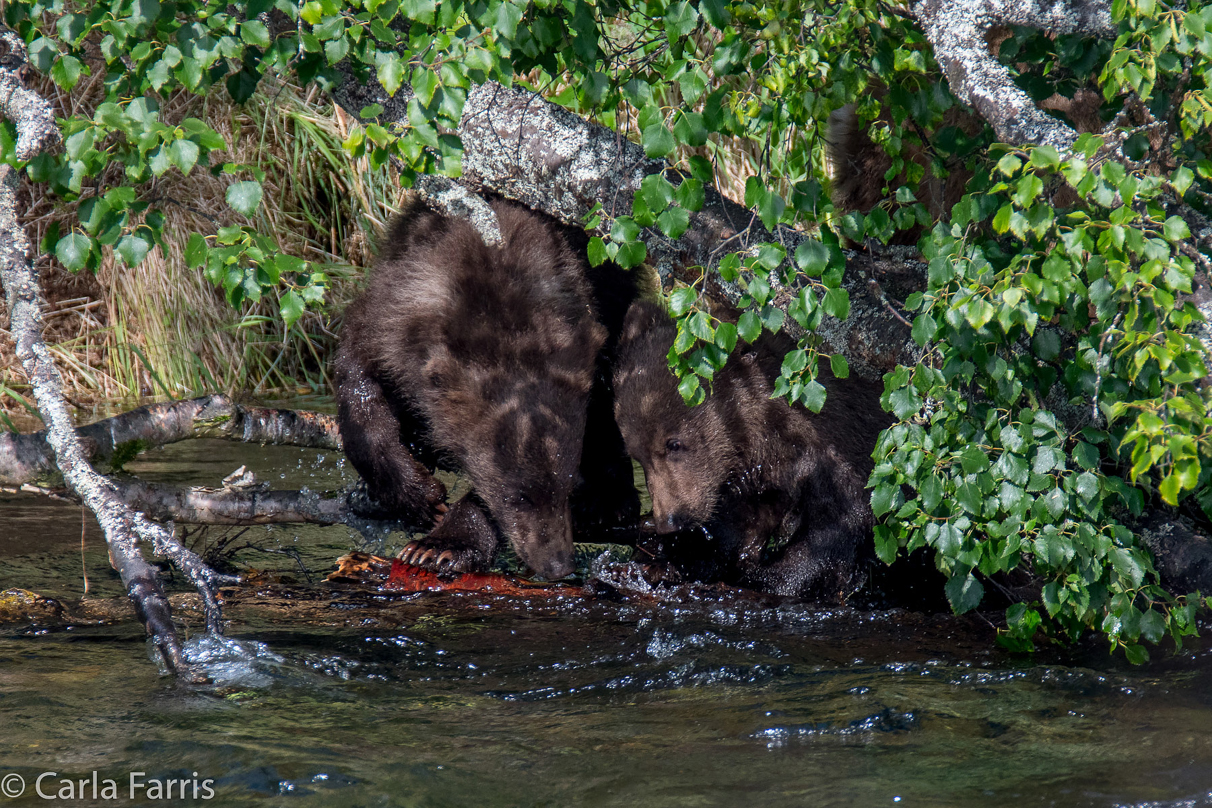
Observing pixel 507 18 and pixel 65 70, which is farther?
pixel 65 70

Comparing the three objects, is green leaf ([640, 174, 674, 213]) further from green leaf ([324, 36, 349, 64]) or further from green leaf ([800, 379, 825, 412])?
green leaf ([324, 36, 349, 64])

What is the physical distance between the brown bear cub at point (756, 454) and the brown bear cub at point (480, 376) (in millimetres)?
255

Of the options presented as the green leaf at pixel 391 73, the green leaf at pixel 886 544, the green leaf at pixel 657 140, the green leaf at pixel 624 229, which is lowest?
the green leaf at pixel 886 544

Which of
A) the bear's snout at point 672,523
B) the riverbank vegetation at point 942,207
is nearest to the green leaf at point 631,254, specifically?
the riverbank vegetation at point 942,207

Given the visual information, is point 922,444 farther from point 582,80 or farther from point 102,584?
point 102,584

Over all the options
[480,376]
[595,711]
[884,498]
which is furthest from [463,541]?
[884,498]

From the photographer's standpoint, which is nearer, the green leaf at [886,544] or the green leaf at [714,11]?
the green leaf at [714,11]

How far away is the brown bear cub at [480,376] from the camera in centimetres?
459

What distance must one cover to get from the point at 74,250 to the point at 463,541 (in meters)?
2.39

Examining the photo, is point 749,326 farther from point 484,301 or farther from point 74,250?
point 484,301

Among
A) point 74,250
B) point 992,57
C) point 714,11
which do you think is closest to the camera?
point 714,11

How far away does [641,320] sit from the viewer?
16.1 feet

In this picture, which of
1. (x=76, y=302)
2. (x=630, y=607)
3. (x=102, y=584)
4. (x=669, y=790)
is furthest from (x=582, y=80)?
(x=76, y=302)

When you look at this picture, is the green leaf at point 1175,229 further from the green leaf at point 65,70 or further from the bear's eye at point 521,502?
the bear's eye at point 521,502
